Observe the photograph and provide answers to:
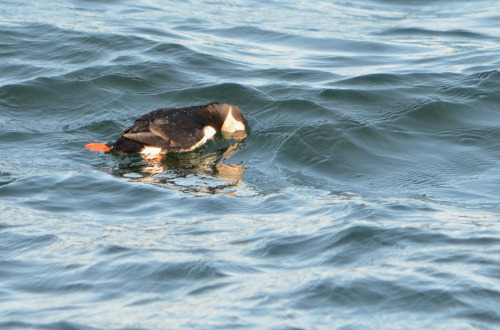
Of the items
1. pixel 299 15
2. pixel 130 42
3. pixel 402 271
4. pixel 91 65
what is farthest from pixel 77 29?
pixel 402 271

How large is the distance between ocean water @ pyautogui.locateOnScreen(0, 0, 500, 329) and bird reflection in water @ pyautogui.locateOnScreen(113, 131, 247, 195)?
0.11 ft

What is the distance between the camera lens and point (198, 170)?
27.2 ft

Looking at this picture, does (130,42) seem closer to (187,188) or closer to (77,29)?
(77,29)

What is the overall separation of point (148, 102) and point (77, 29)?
3.67 m

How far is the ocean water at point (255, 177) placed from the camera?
488cm

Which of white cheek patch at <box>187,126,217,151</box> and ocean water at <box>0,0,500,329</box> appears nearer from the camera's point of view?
ocean water at <box>0,0,500,329</box>

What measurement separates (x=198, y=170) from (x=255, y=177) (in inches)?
26.6

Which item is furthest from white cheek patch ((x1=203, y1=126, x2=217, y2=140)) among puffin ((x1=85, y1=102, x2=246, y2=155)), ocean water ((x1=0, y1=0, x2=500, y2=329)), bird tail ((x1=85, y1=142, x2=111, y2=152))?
bird tail ((x1=85, y1=142, x2=111, y2=152))

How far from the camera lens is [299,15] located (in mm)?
15812

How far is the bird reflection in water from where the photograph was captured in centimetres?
764

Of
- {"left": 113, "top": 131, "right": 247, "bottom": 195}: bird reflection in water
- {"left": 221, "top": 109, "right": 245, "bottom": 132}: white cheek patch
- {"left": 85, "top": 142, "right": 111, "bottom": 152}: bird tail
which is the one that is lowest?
{"left": 113, "top": 131, "right": 247, "bottom": 195}: bird reflection in water

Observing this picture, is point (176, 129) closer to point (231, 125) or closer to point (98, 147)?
point (231, 125)

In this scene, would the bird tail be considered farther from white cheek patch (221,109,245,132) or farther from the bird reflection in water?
white cheek patch (221,109,245,132)

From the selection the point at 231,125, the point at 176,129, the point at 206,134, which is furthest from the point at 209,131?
the point at 176,129
